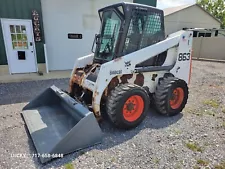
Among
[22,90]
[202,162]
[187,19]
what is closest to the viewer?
[202,162]

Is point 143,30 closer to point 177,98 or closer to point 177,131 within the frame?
point 177,98

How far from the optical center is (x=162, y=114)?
3.58m

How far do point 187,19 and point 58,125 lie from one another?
21.7 meters

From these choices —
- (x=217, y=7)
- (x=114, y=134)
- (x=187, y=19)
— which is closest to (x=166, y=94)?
(x=114, y=134)

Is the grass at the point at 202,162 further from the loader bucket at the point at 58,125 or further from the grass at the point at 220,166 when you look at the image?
the loader bucket at the point at 58,125

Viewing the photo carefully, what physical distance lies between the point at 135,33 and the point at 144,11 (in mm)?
459

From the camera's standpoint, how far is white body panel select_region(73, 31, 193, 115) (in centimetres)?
287

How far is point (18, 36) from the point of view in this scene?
22.9 feet

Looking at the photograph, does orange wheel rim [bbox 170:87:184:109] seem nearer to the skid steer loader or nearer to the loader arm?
the skid steer loader

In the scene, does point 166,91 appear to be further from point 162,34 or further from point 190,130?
point 162,34

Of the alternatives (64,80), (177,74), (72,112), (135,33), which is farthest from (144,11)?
(64,80)

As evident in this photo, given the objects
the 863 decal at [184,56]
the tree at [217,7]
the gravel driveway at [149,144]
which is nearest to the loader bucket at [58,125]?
the gravel driveway at [149,144]

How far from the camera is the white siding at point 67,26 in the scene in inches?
288

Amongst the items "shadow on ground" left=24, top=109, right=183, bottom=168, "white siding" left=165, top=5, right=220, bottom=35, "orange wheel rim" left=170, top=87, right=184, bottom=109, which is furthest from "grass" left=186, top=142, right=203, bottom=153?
"white siding" left=165, top=5, right=220, bottom=35
